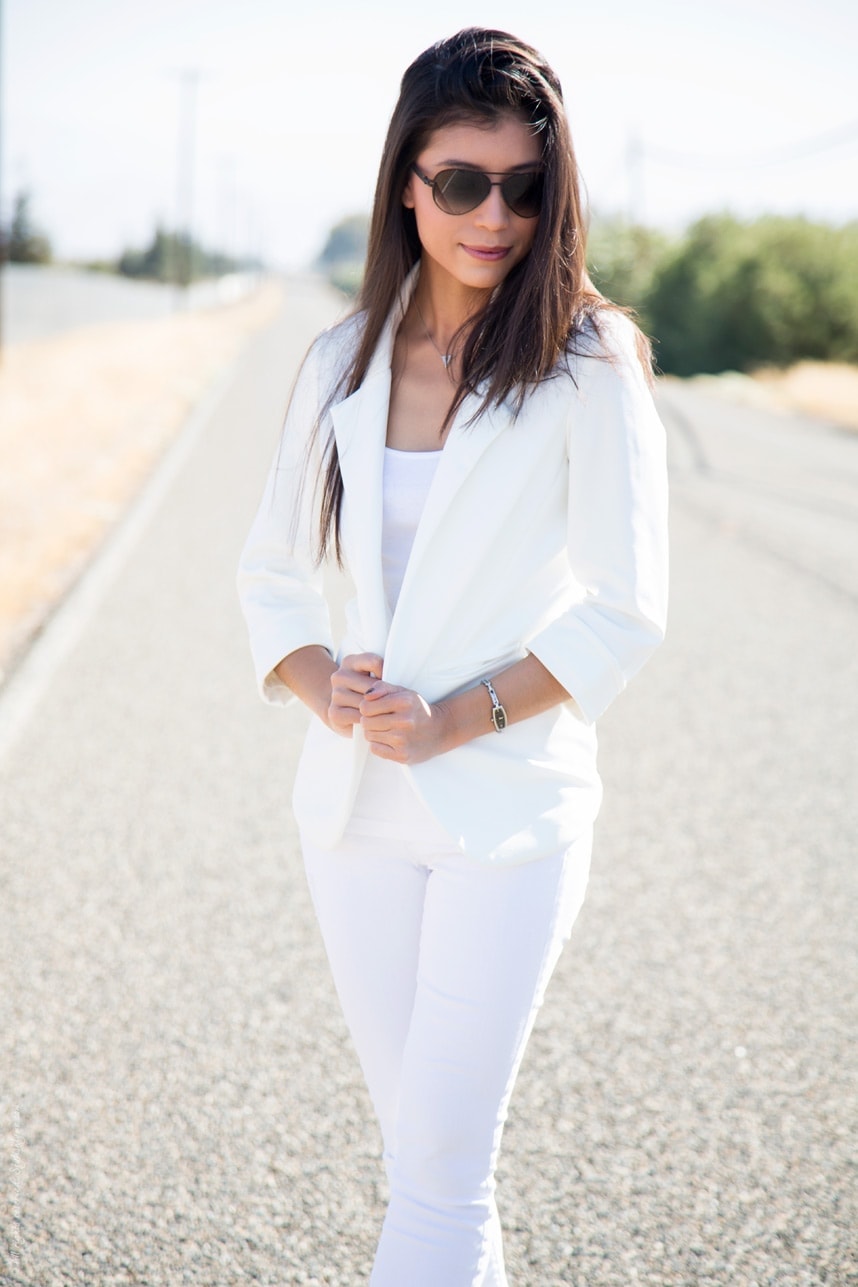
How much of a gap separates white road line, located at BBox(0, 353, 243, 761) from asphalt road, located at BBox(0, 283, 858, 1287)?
0.04 metres

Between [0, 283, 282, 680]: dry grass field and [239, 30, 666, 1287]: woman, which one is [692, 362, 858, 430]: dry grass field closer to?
[0, 283, 282, 680]: dry grass field

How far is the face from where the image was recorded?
5.66ft

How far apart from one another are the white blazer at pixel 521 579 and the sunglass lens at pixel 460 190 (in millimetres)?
265

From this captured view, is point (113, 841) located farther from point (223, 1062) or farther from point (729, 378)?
point (729, 378)

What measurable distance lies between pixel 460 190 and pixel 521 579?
581 mm

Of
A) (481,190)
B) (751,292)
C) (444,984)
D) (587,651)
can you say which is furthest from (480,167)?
(751,292)

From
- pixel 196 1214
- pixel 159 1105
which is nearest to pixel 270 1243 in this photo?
pixel 196 1214

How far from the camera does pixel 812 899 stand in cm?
372

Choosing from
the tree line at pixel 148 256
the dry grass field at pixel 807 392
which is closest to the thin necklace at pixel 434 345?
the dry grass field at pixel 807 392

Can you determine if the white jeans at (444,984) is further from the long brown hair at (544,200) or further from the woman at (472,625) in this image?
the long brown hair at (544,200)

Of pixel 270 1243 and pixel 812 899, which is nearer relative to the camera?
pixel 270 1243

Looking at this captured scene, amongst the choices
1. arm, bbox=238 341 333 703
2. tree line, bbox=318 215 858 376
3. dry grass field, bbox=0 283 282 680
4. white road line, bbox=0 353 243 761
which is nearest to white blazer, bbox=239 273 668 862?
arm, bbox=238 341 333 703

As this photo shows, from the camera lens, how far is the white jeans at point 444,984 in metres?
1.65

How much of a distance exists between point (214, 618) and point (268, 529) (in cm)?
486
